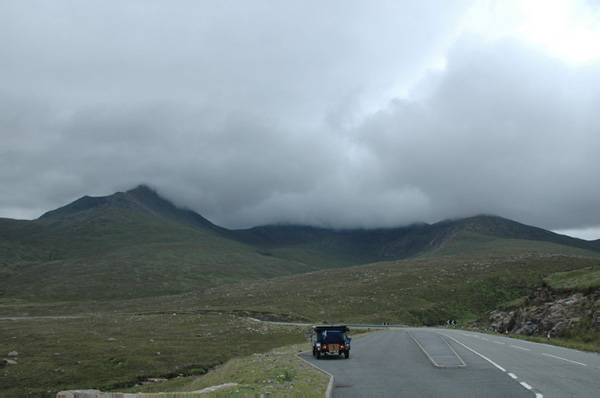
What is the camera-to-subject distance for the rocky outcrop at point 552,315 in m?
40.8

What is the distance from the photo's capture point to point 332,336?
3034 centimetres

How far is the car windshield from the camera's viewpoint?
98.1 ft

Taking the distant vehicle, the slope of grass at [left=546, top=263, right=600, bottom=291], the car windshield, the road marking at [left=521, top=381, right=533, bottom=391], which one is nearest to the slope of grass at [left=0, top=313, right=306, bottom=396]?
the distant vehicle

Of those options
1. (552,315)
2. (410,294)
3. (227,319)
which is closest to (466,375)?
(552,315)

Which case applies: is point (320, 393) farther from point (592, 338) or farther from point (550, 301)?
point (550, 301)

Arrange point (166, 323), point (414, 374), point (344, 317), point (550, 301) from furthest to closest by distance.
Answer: point (344, 317)
point (166, 323)
point (550, 301)
point (414, 374)

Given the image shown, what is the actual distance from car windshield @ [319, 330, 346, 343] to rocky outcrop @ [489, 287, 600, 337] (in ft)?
79.3

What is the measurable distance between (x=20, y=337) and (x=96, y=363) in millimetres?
24235

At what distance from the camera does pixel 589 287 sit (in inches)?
1832

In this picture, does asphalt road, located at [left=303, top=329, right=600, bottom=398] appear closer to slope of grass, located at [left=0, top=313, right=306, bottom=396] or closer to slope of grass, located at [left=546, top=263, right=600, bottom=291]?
slope of grass, located at [left=0, top=313, right=306, bottom=396]

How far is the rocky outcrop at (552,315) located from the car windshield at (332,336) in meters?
24.2

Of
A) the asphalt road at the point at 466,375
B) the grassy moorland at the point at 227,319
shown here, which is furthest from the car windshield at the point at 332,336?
the grassy moorland at the point at 227,319

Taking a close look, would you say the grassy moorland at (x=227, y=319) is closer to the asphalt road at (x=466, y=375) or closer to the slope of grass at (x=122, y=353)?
the slope of grass at (x=122, y=353)

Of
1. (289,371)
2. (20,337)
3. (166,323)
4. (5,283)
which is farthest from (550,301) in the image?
(5,283)
